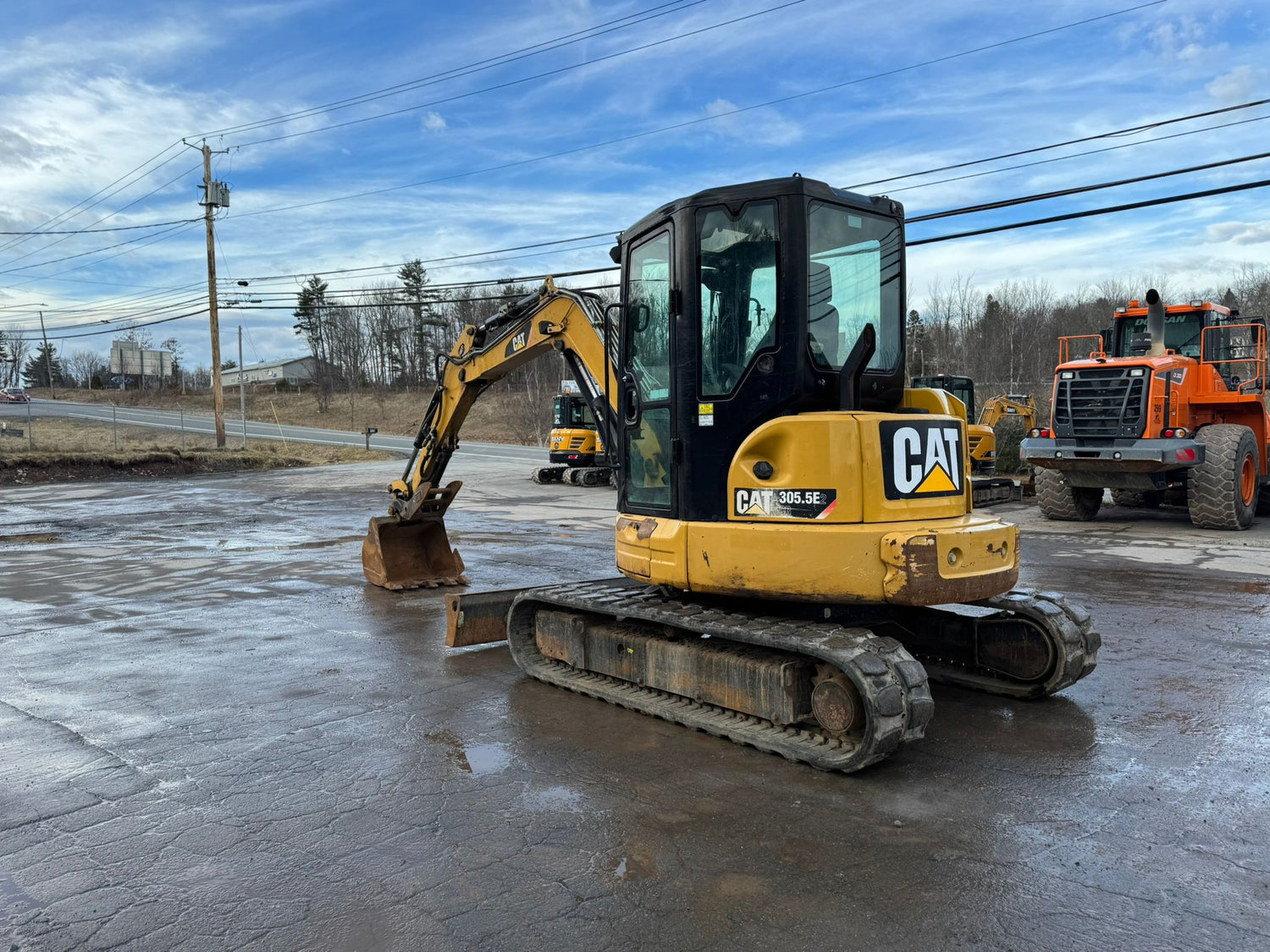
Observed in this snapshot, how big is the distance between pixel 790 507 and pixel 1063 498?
474 inches

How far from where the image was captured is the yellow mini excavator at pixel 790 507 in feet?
16.5

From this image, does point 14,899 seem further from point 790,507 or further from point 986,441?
point 986,441

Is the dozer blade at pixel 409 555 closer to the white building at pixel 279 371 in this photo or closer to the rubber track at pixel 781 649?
the rubber track at pixel 781 649

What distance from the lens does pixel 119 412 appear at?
61.7 meters

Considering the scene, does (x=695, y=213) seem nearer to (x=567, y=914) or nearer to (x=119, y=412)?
(x=567, y=914)

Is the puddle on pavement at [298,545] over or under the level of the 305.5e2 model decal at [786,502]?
under

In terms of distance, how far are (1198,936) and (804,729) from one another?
2195 mm

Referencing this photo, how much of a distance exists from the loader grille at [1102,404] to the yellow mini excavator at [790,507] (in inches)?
351

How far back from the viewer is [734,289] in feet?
17.9

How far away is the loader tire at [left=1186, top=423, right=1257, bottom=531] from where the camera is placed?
1355cm

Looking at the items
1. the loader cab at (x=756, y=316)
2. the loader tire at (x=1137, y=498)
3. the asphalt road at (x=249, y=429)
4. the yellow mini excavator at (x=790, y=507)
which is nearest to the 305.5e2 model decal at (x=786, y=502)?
the yellow mini excavator at (x=790, y=507)

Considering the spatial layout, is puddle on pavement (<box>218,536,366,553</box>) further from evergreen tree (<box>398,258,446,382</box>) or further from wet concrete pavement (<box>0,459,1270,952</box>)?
evergreen tree (<box>398,258,446,382</box>)

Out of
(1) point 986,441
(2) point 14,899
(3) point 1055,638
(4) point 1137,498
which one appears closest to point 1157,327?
(4) point 1137,498

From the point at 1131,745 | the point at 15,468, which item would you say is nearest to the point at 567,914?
the point at 1131,745
